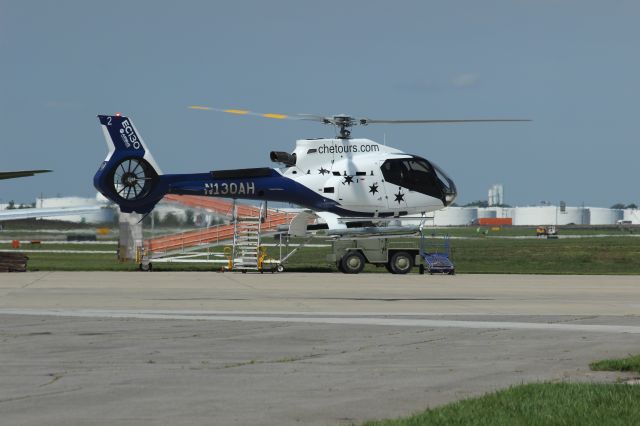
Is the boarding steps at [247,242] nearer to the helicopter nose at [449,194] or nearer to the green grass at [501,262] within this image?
the green grass at [501,262]

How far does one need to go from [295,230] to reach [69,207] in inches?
473

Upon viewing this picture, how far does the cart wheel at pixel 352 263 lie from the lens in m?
41.7

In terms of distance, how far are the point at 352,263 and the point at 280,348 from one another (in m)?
26.0

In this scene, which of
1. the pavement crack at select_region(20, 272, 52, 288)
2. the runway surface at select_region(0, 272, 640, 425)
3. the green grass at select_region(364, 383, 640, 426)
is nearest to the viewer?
the green grass at select_region(364, 383, 640, 426)

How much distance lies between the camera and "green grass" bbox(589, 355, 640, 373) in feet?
43.7

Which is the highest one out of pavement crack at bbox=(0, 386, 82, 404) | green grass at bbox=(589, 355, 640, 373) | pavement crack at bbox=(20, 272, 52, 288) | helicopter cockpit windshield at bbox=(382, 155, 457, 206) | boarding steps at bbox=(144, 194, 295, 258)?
helicopter cockpit windshield at bbox=(382, 155, 457, 206)

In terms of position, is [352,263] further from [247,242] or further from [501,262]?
[501,262]

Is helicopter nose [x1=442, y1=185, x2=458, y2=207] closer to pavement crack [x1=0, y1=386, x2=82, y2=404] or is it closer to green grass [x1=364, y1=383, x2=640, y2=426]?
green grass [x1=364, y1=383, x2=640, y2=426]

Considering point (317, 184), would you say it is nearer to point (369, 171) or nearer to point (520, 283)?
point (369, 171)

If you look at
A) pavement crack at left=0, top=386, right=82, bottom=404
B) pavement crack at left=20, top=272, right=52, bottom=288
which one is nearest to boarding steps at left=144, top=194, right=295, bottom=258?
pavement crack at left=20, top=272, right=52, bottom=288

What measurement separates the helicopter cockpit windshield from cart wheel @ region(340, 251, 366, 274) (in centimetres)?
332

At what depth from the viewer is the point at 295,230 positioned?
137 feet

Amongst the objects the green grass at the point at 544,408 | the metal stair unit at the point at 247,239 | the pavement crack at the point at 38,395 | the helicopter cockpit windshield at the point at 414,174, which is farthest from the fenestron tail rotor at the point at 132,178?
the green grass at the point at 544,408

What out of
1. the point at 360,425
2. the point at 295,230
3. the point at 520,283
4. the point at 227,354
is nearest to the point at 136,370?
the point at 227,354
